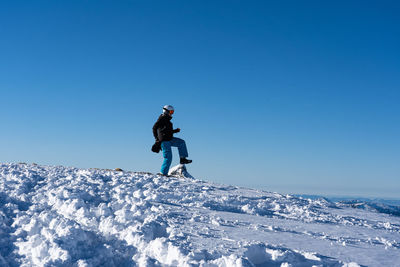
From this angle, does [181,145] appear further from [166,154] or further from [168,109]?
[168,109]

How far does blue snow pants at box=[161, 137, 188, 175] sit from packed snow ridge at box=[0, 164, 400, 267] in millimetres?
2846

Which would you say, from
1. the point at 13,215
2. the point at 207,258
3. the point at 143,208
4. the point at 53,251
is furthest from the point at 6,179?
the point at 207,258

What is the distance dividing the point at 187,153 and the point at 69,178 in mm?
3895

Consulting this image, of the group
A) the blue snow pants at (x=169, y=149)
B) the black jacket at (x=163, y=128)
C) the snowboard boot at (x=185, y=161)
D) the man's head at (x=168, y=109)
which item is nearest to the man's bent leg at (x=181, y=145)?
the blue snow pants at (x=169, y=149)

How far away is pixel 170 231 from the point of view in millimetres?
4125

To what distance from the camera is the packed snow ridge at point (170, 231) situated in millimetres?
3379

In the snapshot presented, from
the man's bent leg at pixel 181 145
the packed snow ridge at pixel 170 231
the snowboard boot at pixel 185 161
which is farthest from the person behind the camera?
the snowboard boot at pixel 185 161

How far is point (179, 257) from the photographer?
3.29 meters

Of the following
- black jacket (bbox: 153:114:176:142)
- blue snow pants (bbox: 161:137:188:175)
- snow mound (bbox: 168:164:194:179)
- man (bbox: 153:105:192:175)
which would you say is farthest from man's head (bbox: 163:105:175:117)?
snow mound (bbox: 168:164:194:179)

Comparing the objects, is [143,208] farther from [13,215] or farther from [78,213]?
[13,215]

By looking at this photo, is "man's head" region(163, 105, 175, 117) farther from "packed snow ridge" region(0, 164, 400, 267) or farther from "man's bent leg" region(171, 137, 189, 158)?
"packed snow ridge" region(0, 164, 400, 267)

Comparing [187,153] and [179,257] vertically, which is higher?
[187,153]

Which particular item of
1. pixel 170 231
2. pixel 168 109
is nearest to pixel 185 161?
pixel 168 109

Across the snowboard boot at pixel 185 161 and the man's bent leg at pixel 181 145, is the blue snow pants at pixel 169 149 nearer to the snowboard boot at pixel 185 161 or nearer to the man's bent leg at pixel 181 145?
the man's bent leg at pixel 181 145
